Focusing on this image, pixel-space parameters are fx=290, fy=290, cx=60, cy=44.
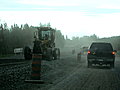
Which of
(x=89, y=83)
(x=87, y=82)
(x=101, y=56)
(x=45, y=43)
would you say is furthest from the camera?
(x=45, y=43)

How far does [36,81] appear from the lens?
43.1 ft

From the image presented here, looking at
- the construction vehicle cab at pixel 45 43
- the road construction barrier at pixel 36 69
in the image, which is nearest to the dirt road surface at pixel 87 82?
the road construction barrier at pixel 36 69

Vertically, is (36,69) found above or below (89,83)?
above

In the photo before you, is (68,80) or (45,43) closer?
(68,80)

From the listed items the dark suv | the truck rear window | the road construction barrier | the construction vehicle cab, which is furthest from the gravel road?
the construction vehicle cab

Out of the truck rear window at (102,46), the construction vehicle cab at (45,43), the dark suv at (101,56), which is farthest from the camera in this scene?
the construction vehicle cab at (45,43)

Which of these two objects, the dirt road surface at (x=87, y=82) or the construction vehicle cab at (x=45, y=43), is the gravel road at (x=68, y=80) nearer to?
the dirt road surface at (x=87, y=82)

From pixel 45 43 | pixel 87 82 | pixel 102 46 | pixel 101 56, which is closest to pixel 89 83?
pixel 87 82

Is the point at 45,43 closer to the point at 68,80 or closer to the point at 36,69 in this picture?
the point at 68,80

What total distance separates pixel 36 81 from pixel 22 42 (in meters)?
86.3

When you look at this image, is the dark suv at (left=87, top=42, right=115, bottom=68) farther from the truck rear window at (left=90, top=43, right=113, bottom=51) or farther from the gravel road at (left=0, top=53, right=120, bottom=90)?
the gravel road at (left=0, top=53, right=120, bottom=90)

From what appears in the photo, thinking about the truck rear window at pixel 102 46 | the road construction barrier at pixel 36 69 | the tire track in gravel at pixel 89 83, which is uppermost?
the truck rear window at pixel 102 46

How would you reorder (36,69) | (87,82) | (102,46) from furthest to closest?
(102,46), (36,69), (87,82)

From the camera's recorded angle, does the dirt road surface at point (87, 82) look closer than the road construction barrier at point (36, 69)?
Yes
